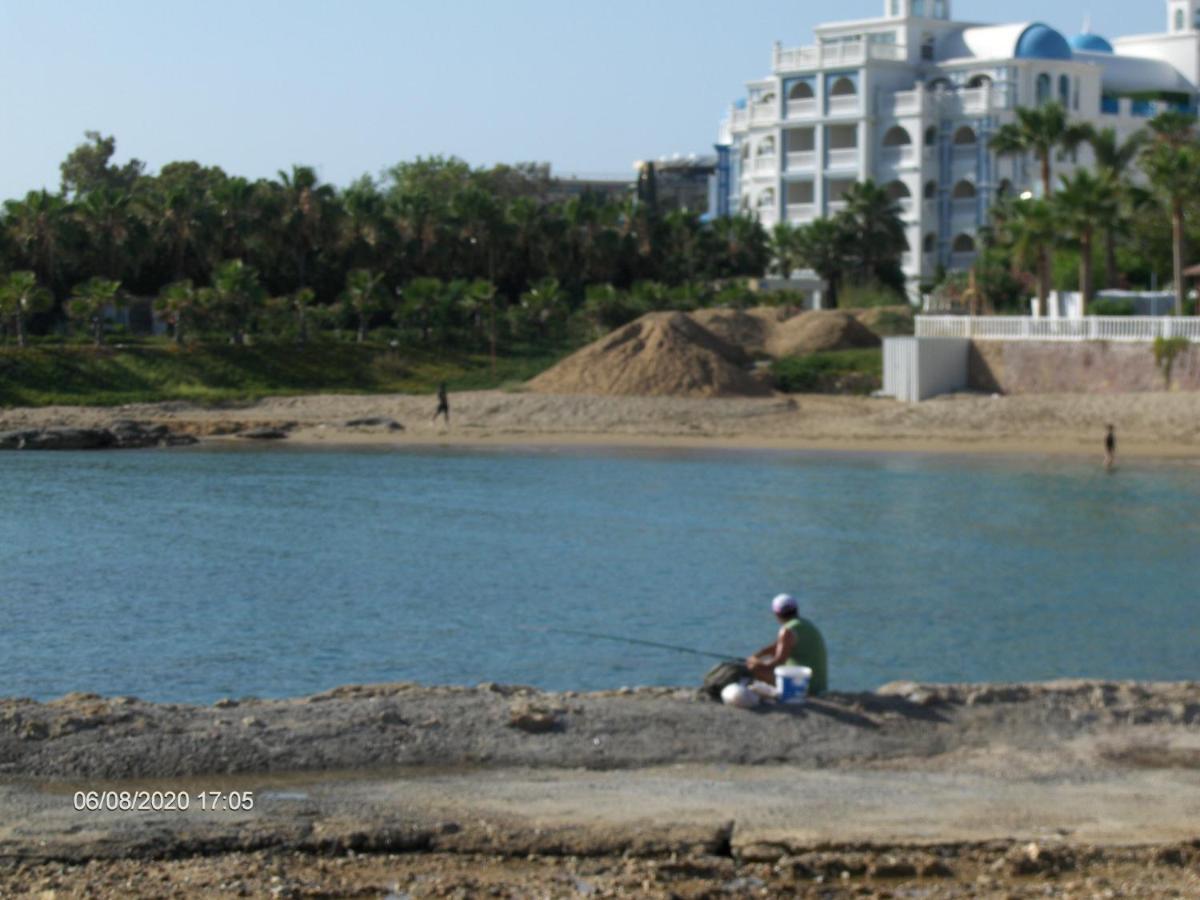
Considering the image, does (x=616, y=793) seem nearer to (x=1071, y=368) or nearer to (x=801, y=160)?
(x=1071, y=368)

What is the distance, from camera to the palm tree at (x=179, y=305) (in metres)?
57.9

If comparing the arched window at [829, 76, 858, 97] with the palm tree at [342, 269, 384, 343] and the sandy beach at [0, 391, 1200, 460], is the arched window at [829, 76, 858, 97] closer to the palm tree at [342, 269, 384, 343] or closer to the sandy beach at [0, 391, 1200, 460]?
the palm tree at [342, 269, 384, 343]

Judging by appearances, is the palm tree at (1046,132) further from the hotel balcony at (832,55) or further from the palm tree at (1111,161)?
the hotel balcony at (832,55)

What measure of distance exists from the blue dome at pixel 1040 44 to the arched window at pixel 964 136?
3705 mm

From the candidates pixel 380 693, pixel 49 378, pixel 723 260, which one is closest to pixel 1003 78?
pixel 723 260

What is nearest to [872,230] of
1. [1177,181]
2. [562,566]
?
[1177,181]

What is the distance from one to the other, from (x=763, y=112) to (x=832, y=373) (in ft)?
107

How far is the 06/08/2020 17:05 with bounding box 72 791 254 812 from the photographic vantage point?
12.8 meters

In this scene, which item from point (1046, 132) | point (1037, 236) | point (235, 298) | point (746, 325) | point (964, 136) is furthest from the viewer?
point (964, 136)

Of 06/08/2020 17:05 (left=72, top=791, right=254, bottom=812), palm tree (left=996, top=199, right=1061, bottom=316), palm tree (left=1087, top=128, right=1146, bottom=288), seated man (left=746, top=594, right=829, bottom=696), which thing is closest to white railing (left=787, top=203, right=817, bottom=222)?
palm tree (left=1087, top=128, right=1146, bottom=288)

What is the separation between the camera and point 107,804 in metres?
12.9

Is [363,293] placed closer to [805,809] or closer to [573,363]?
[573,363]

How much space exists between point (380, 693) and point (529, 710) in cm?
198

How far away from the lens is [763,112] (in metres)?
85.3
